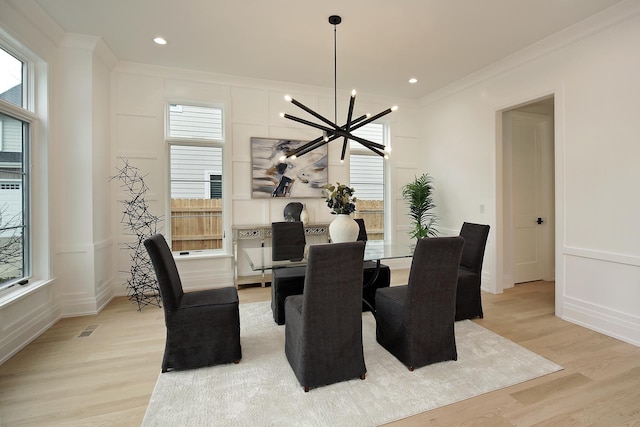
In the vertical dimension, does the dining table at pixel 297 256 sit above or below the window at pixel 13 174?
below

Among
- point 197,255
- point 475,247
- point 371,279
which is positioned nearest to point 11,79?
point 197,255

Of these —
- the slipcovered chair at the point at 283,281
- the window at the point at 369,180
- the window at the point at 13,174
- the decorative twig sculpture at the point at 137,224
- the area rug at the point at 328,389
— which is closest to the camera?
the area rug at the point at 328,389

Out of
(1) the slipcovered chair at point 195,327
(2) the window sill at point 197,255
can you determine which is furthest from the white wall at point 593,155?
(2) the window sill at point 197,255

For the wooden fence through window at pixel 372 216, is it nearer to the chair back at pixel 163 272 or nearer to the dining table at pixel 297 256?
the dining table at pixel 297 256

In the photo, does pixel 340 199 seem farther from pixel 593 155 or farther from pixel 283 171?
pixel 593 155

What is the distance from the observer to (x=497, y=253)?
4031mm

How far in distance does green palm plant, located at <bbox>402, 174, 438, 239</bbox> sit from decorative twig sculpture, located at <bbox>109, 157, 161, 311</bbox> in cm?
388

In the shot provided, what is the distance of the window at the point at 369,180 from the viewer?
5152mm

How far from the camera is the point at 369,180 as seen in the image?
527cm

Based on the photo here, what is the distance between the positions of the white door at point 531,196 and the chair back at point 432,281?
2.76 m

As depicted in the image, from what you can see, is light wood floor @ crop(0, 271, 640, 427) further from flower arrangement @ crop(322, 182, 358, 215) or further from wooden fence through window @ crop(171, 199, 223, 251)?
flower arrangement @ crop(322, 182, 358, 215)

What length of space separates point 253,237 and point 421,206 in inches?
107

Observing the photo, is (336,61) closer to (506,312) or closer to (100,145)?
(100,145)

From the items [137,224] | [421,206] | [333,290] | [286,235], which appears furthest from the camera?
[421,206]
